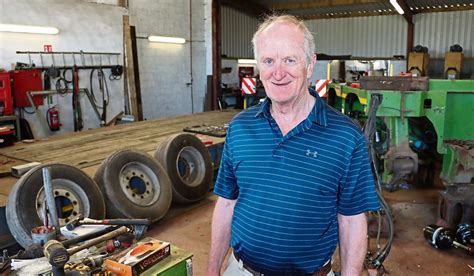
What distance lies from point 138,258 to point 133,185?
2.24 meters

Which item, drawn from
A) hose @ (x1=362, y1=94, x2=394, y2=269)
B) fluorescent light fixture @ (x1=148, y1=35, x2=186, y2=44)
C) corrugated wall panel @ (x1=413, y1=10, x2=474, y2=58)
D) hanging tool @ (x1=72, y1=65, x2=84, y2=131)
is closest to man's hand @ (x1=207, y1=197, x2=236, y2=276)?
hose @ (x1=362, y1=94, x2=394, y2=269)

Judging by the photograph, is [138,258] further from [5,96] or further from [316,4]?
[316,4]

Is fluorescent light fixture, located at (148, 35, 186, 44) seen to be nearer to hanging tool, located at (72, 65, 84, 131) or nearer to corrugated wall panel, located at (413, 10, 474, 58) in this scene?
hanging tool, located at (72, 65, 84, 131)

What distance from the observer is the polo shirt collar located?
1350 millimetres

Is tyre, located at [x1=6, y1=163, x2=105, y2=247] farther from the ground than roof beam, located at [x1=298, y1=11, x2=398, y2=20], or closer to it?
closer to it

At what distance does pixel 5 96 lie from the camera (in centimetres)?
532

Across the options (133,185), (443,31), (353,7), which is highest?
(353,7)

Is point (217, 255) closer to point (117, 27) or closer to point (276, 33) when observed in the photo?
point (276, 33)

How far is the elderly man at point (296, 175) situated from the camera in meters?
1.33

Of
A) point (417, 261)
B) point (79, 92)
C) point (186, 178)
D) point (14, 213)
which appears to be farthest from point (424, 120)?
point (79, 92)

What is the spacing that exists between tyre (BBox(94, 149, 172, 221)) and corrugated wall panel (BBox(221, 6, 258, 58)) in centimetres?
685

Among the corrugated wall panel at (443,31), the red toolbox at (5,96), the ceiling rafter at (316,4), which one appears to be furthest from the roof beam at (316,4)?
the red toolbox at (5,96)

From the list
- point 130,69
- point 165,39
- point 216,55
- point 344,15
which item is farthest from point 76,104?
point 344,15

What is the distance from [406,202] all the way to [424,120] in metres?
0.87
